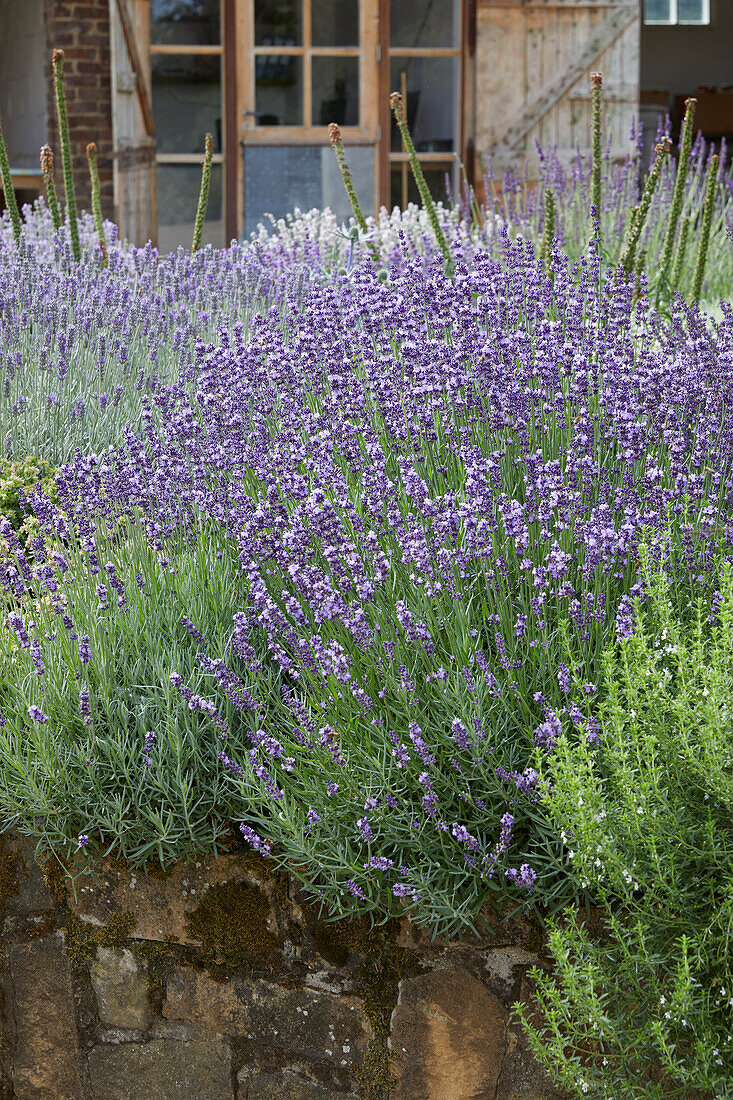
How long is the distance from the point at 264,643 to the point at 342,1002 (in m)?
0.77

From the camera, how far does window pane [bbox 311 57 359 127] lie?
824 cm

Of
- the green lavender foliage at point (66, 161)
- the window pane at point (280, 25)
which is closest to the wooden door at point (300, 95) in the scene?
the window pane at point (280, 25)

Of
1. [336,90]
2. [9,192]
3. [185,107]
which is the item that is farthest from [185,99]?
[9,192]

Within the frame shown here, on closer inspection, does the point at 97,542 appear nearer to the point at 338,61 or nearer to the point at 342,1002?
the point at 342,1002

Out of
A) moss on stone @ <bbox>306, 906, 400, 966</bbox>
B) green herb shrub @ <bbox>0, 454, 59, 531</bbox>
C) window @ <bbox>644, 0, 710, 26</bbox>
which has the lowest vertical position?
moss on stone @ <bbox>306, 906, 400, 966</bbox>

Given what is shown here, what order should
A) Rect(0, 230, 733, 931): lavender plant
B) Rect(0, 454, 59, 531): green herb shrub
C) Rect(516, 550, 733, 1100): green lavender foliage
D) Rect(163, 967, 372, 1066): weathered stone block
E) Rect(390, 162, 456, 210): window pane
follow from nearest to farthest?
Rect(516, 550, 733, 1100): green lavender foliage < Rect(0, 230, 733, 931): lavender plant < Rect(163, 967, 372, 1066): weathered stone block < Rect(0, 454, 59, 531): green herb shrub < Rect(390, 162, 456, 210): window pane

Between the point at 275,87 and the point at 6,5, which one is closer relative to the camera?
the point at 275,87

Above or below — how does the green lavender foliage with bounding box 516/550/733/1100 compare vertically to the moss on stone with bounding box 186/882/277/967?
above

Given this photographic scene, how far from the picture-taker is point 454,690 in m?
1.95

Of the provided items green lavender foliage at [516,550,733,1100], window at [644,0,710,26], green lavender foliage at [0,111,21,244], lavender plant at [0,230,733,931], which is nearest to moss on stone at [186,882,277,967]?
lavender plant at [0,230,733,931]

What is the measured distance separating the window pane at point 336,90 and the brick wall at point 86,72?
5.74 feet

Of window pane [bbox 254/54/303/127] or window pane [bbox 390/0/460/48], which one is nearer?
window pane [bbox 254/54/303/127]

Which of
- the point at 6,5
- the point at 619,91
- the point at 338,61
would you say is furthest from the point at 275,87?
the point at 6,5

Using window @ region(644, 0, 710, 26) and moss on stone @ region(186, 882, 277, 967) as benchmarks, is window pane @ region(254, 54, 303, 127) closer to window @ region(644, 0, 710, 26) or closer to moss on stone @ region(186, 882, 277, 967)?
moss on stone @ region(186, 882, 277, 967)
